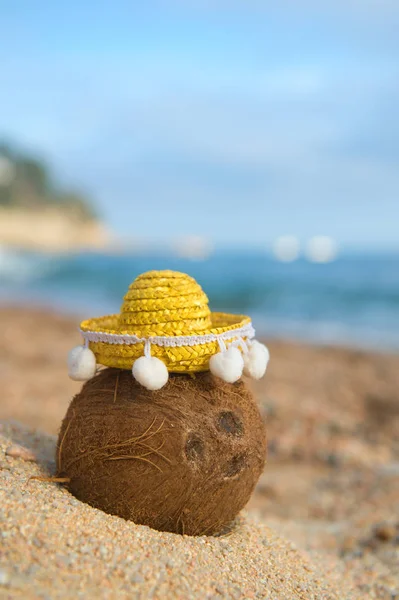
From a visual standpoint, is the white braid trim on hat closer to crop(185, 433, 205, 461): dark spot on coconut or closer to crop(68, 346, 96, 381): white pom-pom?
crop(68, 346, 96, 381): white pom-pom

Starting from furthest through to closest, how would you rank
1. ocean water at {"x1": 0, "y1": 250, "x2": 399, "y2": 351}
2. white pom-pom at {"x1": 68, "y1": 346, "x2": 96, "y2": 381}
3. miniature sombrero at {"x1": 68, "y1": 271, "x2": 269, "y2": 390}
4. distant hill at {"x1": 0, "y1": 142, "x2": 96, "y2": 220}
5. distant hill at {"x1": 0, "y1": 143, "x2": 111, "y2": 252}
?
1. distant hill at {"x1": 0, "y1": 142, "x2": 96, "y2": 220}
2. distant hill at {"x1": 0, "y1": 143, "x2": 111, "y2": 252}
3. ocean water at {"x1": 0, "y1": 250, "x2": 399, "y2": 351}
4. white pom-pom at {"x1": 68, "y1": 346, "x2": 96, "y2": 381}
5. miniature sombrero at {"x1": 68, "y1": 271, "x2": 269, "y2": 390}

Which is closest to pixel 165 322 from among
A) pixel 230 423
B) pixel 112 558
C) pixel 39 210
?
pixel 230 423

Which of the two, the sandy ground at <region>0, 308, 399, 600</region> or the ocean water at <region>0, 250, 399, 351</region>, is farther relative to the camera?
the ocean water at <region>0, 250, 399, 351</region>

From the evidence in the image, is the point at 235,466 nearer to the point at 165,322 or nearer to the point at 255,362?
the point at 255,362

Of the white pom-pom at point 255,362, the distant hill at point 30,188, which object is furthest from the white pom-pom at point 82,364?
the distant hill at point 30,188

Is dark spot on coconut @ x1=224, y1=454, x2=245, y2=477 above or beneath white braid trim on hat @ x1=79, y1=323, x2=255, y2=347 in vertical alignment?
beneath

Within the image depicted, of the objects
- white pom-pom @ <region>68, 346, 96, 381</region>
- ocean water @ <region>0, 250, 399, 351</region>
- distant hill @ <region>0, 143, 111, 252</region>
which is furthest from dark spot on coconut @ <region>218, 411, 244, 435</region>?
distant hill @ <region>0, 143, 111, 252</region>

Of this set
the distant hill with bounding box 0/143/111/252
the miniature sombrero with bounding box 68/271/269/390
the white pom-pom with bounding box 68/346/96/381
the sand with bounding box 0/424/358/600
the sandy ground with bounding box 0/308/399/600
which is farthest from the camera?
the distant hill with bounding box 0/143/111/252
